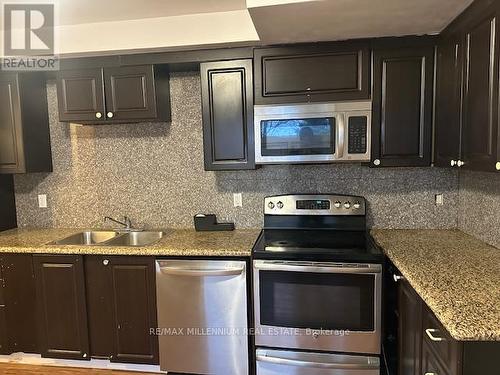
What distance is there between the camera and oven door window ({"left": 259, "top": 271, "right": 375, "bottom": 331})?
2092mm

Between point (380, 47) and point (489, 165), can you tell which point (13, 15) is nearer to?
point (380, 47)

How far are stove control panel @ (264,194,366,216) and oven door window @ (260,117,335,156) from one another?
43 cm

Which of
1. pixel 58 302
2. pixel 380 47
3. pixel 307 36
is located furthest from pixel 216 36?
pixel 58 302

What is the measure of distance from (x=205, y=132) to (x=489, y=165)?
1713mm

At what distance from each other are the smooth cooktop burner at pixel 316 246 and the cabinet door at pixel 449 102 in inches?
27.6

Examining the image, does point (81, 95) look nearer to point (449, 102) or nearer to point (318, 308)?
point (318, 308)

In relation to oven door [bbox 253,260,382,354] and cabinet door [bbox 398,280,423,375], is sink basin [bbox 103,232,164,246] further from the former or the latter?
cabinet door [bbox 398,280,423,375]

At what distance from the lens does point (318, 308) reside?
215cm

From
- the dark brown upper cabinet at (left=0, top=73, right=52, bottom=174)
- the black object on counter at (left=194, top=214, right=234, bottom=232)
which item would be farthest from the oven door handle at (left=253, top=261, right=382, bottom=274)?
the dark brown upper cabinet at (left=0, top=73, right=52, bottom=174)

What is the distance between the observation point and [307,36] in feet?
7.29

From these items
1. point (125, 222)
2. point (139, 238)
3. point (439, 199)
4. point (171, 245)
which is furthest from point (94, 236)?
point (439, 199)

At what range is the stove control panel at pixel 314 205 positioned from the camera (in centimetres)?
261

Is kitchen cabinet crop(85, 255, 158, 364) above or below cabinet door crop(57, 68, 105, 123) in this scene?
below

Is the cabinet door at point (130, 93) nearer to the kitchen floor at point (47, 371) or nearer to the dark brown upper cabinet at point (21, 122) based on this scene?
the dark brown upper cabinet at point (21, 122)
